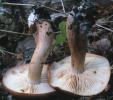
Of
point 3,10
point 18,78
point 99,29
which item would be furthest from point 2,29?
point 99,29

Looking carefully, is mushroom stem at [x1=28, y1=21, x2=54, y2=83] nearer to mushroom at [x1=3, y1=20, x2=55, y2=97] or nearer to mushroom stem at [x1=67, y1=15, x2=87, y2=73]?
mushroom at [x1=3, y1=20, x2=55, y2=97]

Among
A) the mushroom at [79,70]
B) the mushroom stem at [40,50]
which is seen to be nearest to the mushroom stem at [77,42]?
the mushroom at [79,70]

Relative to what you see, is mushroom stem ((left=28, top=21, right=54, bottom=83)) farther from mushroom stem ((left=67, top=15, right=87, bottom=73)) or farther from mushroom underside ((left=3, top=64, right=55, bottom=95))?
mushroom stem ((left=67, top=15, right=87, bottom=73))

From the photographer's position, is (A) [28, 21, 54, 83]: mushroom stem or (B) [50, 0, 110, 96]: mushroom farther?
(A) [28, 21, 54, 83]: mushroom stem

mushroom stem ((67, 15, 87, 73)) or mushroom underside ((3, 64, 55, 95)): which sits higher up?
mushroom stem ((67, 15, 87, 73))

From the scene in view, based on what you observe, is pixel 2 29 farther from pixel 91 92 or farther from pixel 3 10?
pixel 91 92

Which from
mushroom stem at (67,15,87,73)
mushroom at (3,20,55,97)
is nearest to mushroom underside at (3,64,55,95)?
mushroom at (3,20,55,97)

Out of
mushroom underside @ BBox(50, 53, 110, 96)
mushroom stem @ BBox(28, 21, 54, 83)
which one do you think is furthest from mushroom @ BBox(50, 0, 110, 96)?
mushroom stem @ BBox(28, 21, 54, 83)

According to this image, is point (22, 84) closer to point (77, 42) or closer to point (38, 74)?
point (38, 74)
